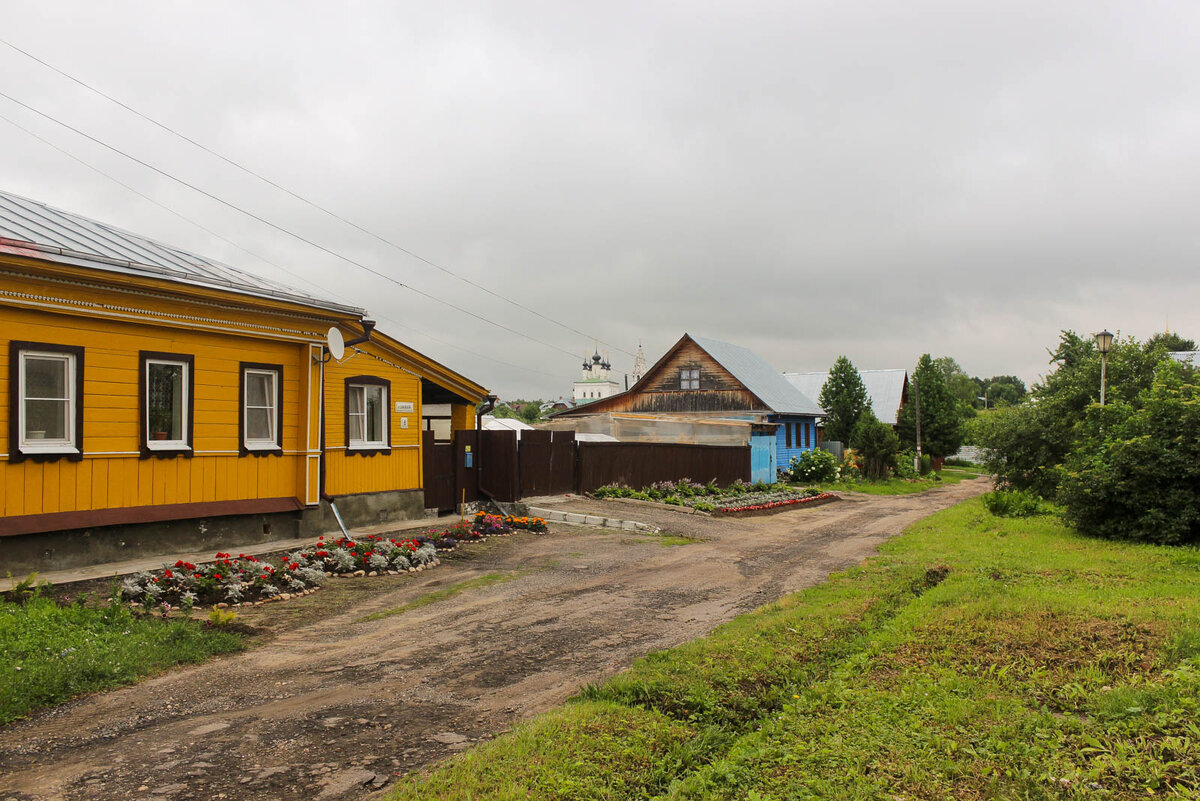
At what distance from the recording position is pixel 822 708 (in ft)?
17.9

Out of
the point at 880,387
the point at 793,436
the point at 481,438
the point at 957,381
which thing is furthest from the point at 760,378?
the point at 957,381

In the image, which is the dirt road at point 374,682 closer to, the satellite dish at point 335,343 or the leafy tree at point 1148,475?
the satellite dish at point 335,343

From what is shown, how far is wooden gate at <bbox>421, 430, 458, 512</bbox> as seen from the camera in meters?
17.0

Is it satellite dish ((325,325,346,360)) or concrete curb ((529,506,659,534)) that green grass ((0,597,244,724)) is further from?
concrete curb ((529,506,659,534))

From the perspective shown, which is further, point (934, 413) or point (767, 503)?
point (934, 413)

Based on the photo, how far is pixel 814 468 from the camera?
34.3m

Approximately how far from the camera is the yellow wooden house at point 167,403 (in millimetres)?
9992

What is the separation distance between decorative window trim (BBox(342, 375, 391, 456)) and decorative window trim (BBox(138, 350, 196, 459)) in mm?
2957

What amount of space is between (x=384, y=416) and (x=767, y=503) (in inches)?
488

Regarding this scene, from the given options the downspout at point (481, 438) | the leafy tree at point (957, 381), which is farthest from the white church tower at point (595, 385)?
the downspout at point (481, 438)

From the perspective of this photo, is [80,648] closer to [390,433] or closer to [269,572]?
[269,572]

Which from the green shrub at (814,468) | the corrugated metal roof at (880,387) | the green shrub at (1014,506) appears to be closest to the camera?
the green shrub at (1014,506)

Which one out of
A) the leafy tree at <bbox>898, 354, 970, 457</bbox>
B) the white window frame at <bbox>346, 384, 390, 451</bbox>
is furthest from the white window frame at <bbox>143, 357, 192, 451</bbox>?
the leafy tree at <bbox>898, 354, 970, 457</bbox>

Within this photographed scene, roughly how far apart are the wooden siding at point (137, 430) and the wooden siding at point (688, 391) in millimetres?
25232
